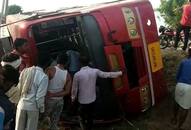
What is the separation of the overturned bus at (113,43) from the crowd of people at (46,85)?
0.37 m

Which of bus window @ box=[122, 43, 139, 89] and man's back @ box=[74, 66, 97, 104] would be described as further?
bus window @ box=[122, 43, 139, 89]

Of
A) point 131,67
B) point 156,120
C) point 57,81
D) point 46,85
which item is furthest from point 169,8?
point 46,85

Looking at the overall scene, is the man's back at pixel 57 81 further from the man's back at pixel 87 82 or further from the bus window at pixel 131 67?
the bus window at pixel 131 67

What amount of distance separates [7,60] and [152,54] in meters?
3.15

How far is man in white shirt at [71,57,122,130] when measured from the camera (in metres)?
7.90

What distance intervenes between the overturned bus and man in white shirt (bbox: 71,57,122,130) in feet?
1.44

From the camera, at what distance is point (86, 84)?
26.1 ft

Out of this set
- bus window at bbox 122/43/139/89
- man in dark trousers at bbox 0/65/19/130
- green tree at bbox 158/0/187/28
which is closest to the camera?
man in dark trousers at bbox 0/65/19/130

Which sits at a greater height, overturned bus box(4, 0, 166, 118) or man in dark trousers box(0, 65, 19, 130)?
man in dark trousers box(0, 65, 19, 130)

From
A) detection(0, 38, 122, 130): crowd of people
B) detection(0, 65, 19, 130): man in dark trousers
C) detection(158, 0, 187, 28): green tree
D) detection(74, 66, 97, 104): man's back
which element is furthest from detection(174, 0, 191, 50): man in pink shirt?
detection(158, 0, 187, 28): green tree

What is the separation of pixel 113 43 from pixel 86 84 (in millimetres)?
994

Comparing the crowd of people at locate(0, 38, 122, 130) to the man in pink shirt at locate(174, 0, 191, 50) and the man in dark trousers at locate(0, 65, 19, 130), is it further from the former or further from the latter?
the man in pink shirt at locate(174, 0, 191, 50)

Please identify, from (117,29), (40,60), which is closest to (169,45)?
(117,29)

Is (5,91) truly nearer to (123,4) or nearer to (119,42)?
(119,42)
